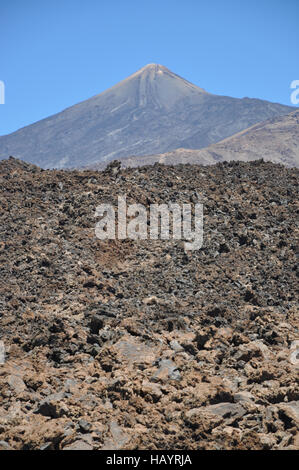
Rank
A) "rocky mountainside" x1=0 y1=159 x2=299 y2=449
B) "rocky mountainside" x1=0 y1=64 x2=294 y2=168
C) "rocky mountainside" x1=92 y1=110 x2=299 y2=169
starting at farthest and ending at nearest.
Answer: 1. "rocky mountainside" x1=0 y1=64 x2=294 y2=168
2. "rocky mountainside" x1=92 y1=110 x2=299 y2=169
3. "rocky mountainside" x1=0 y1=159 x2=299 y2=449

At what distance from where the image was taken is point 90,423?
8508 mm

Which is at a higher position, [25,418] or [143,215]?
[143,215]

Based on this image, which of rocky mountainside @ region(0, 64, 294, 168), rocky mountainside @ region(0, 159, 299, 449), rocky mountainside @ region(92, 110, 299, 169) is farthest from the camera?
rocky mountainside @ region(0, 64, 294, 168)

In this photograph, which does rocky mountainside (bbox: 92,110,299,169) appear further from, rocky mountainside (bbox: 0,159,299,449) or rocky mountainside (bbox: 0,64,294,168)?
rocky mountainside (bbox: 0,159,299,449)

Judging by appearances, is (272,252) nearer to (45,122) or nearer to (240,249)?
(240,249)

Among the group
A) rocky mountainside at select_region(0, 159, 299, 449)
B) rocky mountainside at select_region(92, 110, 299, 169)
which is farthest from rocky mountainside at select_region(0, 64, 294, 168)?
rocky mountainside at select_region(0, 159, 299, 449)

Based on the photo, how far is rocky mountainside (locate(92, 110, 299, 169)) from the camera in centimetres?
9053

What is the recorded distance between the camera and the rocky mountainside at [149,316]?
8.64 meters

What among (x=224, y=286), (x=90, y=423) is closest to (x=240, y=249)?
(x=224, y=286)

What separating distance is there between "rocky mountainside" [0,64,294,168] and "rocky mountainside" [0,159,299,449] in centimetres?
12945

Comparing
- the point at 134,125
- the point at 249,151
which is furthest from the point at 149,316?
the point at 134,125

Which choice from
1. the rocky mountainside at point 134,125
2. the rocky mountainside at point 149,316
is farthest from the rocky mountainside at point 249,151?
the rocky mountainside at point 149,316

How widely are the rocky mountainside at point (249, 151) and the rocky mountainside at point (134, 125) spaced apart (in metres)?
42.2
